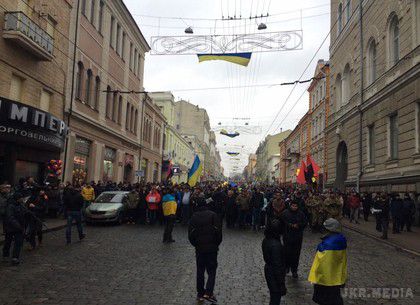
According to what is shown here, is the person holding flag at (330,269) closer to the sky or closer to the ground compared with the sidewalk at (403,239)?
closer to the sky

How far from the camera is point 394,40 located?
22.7m

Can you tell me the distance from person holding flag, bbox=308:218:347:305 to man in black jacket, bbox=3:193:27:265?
675 cm

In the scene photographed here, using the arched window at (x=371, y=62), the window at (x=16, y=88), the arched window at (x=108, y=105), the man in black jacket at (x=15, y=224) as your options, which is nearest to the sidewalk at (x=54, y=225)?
the man in black jacket at (x=15, y=224)

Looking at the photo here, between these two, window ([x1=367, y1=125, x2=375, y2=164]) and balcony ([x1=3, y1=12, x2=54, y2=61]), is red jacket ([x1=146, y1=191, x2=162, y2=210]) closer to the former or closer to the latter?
balcony ([x1=3, y1=12, x2=54, y2=61])

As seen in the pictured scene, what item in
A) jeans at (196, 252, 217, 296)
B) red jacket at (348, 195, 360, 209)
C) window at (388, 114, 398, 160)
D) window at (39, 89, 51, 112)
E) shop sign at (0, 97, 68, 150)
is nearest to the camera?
jeans at (196, 252, 217, 296)

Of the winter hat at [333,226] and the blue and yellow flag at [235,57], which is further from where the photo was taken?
the blue and yellow flag at [235,57]

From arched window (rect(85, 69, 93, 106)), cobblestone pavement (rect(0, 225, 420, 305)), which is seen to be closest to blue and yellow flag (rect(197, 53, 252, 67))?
cobblestone pavement (rect(0, 225, 420, 305))

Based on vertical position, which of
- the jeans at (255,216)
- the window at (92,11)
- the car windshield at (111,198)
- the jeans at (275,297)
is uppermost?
the window at (92,11)

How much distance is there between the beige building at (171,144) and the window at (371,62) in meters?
27.3

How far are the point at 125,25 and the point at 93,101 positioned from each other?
964cm

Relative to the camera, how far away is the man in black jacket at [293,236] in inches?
324

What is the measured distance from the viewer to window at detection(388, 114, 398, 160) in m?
22.0

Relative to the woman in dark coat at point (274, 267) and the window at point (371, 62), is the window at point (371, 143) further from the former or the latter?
the woman in dark coat at point (274, 267)

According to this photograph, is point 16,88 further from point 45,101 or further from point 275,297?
point 275,297
